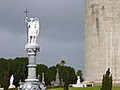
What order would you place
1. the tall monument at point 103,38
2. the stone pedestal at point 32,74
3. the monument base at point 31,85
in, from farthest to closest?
1. the tall monument at point 103,38
2. the stone pedestal at point 32,74
3. the monument base at point 31,85

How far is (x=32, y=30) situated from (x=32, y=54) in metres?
1.51

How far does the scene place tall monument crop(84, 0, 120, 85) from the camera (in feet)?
140

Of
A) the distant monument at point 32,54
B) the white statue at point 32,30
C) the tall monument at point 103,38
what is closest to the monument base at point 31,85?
the distant monument at point 32,54

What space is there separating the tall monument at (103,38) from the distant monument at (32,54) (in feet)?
84.7

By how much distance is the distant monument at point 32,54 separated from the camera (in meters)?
17.3

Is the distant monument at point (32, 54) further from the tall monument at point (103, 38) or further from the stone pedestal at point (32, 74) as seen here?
the tall monument at point (103, 38)

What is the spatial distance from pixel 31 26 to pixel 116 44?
1045 inches

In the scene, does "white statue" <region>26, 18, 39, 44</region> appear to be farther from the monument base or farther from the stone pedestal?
the monument base

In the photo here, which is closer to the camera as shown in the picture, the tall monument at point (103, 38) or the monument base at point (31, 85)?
the monument base at point (31, 85)

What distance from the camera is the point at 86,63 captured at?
44.7 metres

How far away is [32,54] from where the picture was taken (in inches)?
693

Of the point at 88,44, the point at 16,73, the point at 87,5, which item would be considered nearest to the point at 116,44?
the point at 88,44

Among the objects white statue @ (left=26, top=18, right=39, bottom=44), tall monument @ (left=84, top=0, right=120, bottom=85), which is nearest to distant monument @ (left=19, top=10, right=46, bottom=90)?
white statue @ (left=26, top=18, right=39, bottom=44)

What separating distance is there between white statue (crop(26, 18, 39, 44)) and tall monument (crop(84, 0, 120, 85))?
25.8 m
